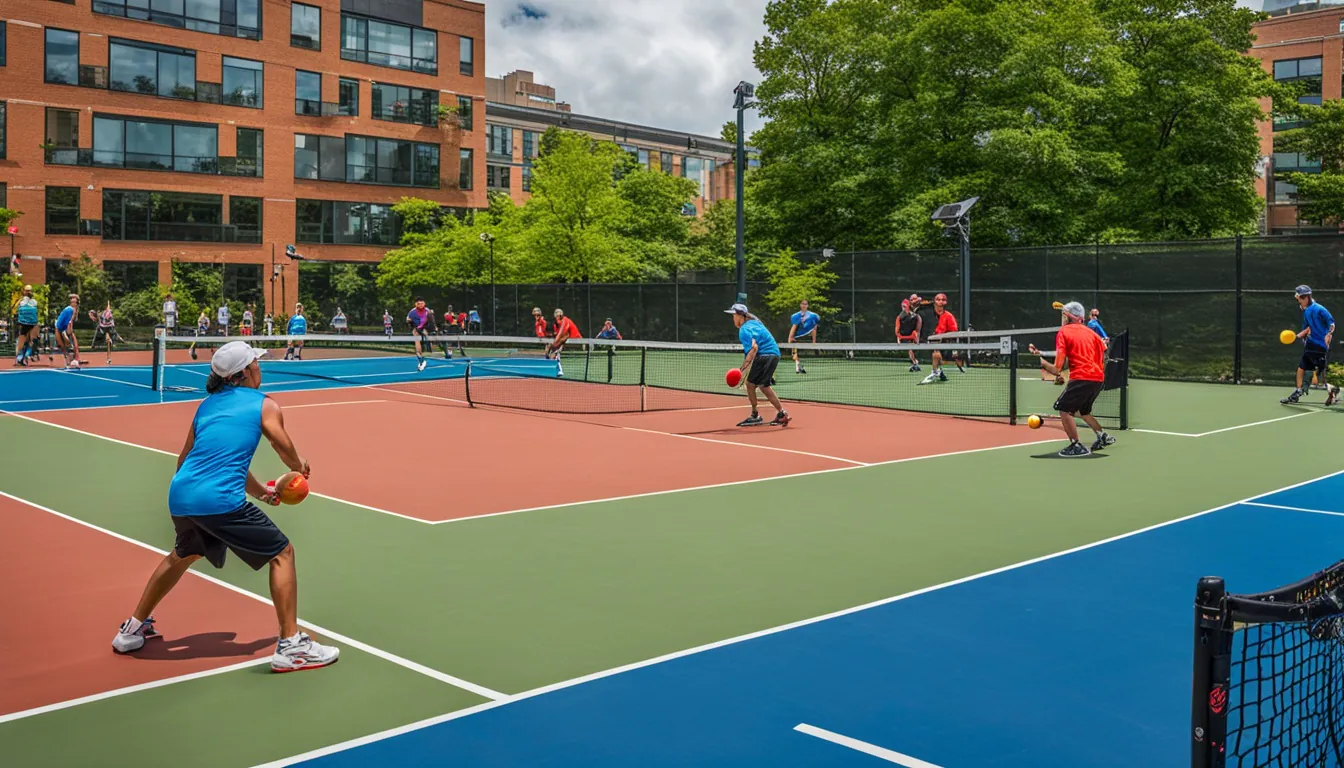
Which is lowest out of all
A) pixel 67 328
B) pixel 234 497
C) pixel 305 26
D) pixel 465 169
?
pixel 234 497

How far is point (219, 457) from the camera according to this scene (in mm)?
6387

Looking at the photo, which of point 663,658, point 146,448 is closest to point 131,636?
point 663,658

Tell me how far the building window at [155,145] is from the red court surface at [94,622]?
4753 cm

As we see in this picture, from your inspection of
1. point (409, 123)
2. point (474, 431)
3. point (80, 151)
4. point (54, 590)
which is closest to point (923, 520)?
point (54, 590)

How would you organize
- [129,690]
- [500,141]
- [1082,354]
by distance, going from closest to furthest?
[129,690] → [1082,354] → [500,141]

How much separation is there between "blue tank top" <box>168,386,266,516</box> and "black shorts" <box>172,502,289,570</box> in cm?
6

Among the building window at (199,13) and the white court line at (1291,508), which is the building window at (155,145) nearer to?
the building window at (199,13)

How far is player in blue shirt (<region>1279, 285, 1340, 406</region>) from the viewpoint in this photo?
20.7 m

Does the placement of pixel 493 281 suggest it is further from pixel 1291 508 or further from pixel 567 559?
pixel 567 559

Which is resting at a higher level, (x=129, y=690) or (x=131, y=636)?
(x=131, y=636)

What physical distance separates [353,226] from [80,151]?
12.9 metres

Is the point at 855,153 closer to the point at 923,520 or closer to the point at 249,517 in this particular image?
the point at 923,520

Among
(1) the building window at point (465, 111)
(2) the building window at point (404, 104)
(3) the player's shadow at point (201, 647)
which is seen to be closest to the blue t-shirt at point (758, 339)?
(3) the player's shadow at point (201, 647)

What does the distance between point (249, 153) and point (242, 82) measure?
328 cm
